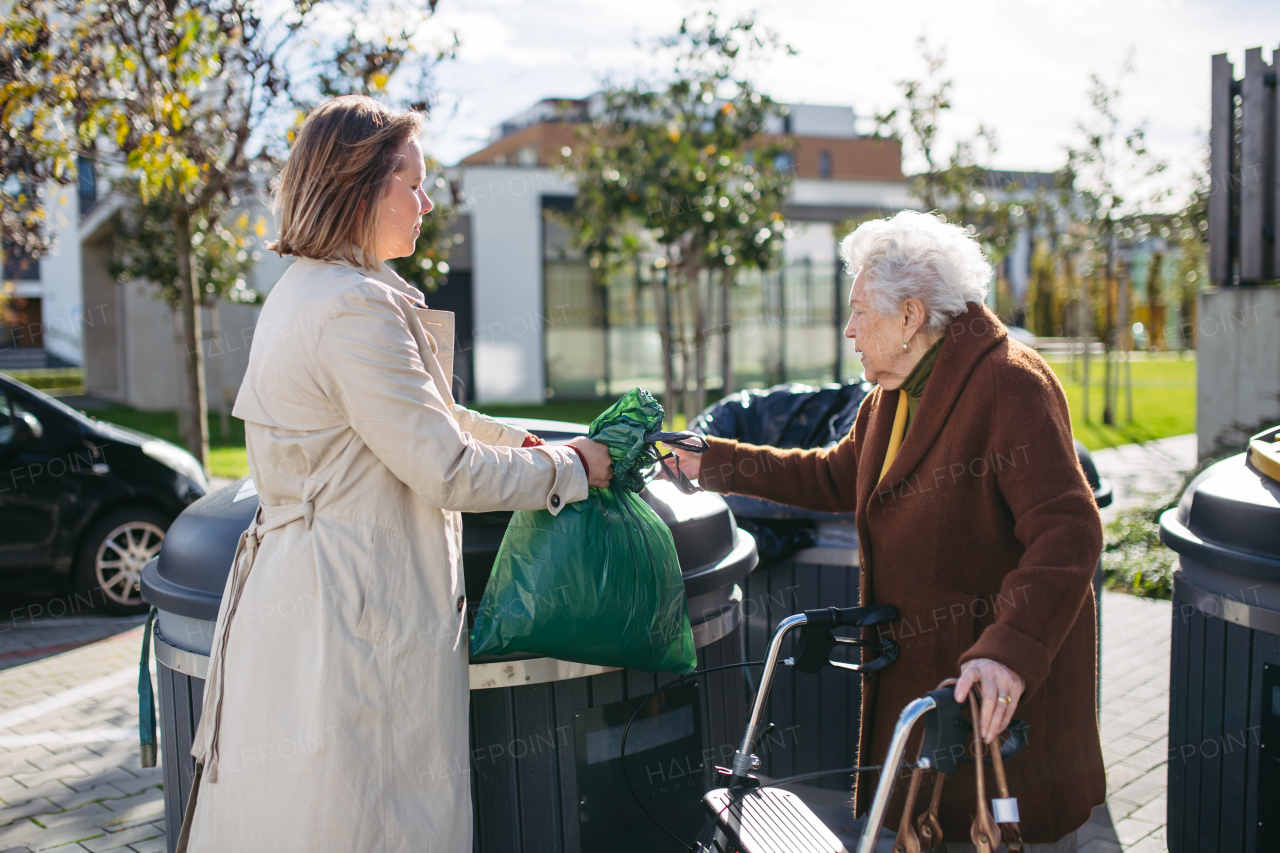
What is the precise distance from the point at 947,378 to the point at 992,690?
26.5 inches

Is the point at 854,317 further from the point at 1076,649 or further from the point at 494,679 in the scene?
the point at 494,679

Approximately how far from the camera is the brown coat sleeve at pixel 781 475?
2.69m

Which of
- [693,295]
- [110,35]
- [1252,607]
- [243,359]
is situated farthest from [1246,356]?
[243,359]

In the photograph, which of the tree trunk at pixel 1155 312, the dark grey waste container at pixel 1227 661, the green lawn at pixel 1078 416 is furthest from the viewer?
the tree trunk at pixel 1155 312

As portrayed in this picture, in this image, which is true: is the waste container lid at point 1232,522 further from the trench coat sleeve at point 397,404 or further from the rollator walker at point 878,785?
the trench coat sleeve at point 397,404

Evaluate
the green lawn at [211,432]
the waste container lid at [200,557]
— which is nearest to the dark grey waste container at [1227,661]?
the waste container lid at [200,557]

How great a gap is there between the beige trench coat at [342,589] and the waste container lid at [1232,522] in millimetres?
1752

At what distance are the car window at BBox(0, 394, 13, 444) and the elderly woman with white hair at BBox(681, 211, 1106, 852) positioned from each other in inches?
224

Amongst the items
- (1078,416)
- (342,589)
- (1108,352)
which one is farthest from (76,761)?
(1078,416)

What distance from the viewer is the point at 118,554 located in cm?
639

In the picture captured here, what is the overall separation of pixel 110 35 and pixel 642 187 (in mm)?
4417

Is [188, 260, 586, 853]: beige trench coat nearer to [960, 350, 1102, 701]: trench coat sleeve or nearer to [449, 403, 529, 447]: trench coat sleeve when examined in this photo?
[449, 403, 529, 447]: trench coat sleeve

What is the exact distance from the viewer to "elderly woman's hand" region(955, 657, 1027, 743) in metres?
1.78

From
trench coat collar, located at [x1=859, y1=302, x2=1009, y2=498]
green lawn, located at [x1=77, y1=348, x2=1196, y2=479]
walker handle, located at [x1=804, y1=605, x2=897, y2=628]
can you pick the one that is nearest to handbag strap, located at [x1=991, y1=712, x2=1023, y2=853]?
walker handle, located at [x1=804, y1=605, x2=897, y2=628]
